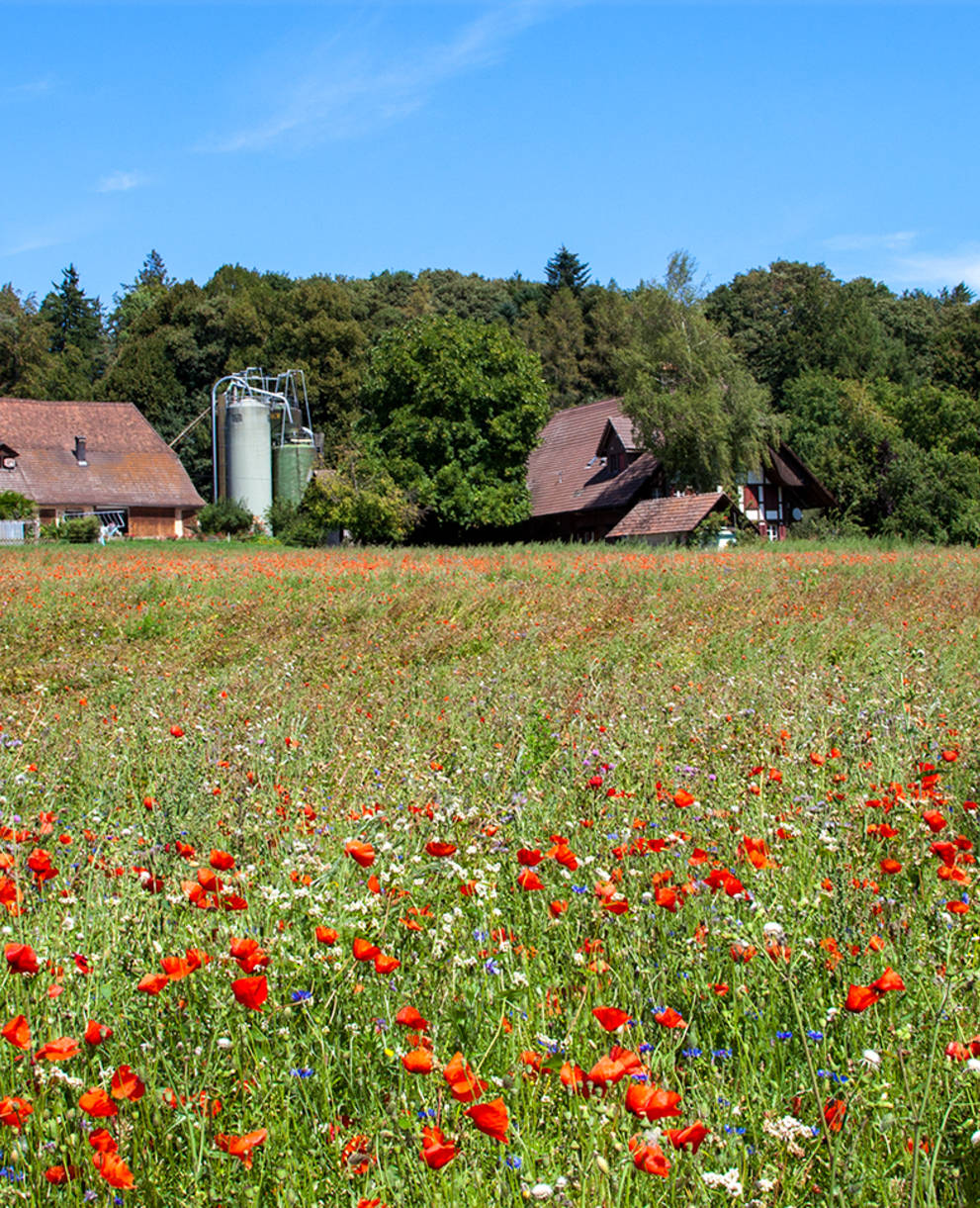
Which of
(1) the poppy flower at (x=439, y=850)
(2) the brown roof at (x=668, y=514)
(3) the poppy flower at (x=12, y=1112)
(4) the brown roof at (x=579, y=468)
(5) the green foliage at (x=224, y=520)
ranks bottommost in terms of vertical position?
(3) the poppy flower at (x=12, y=1112)

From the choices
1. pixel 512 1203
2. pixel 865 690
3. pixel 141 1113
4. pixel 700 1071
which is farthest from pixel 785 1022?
pixel 865 690

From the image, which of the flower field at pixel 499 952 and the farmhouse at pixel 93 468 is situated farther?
the farmhouse at pixel 93 468

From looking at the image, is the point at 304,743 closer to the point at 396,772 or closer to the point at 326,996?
the point at 396,772

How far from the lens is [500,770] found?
15.5 ft

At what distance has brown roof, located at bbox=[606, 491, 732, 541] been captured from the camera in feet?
117

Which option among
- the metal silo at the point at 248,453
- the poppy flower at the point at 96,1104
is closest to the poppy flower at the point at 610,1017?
the poppy flower at the point at 96,1104

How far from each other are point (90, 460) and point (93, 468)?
60 cm

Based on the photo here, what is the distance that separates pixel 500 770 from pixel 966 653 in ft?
18.8

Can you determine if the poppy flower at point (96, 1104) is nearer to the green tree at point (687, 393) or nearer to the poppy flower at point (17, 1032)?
the poppy flower at point (17, 1032)

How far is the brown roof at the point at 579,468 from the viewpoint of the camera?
44.9m

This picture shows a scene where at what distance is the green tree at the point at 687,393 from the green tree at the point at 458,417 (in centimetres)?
484

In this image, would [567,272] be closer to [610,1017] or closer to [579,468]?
[579,468]

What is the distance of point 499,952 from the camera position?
2664 millimetres

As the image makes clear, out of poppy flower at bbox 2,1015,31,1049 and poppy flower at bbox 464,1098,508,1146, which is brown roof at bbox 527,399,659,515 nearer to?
poppy flower at bbox 2,1015,31,1049
